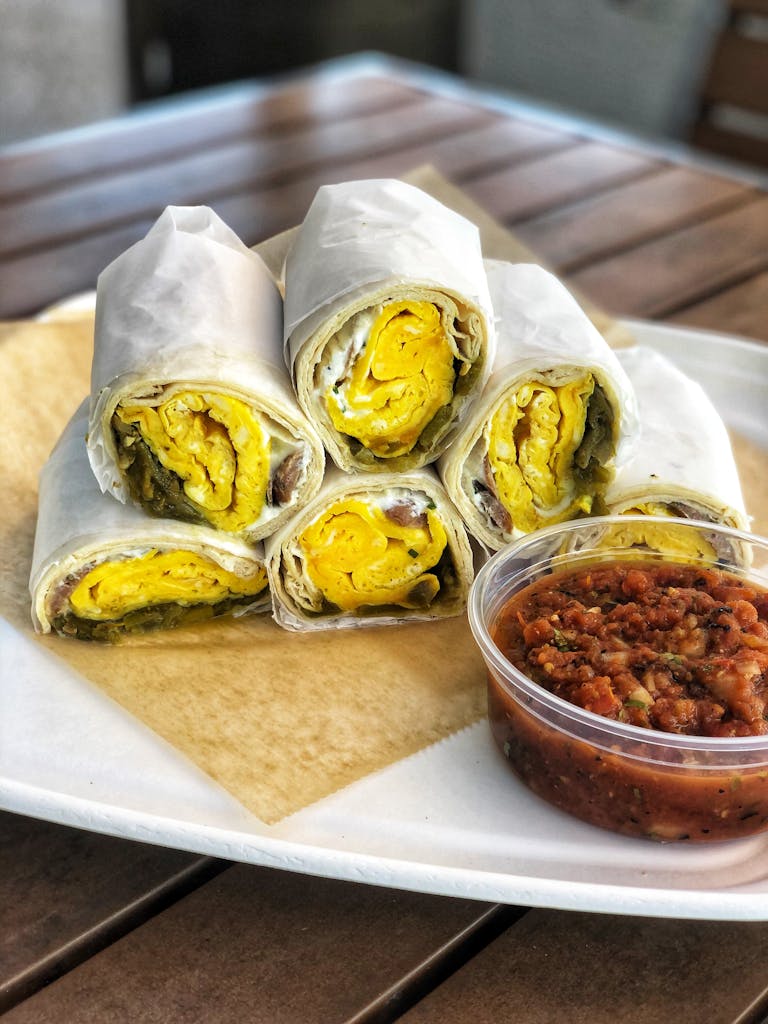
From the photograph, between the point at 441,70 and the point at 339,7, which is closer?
the point at 339,7

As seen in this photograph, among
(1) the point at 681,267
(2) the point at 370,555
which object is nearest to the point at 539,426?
(2) the point at 370,555

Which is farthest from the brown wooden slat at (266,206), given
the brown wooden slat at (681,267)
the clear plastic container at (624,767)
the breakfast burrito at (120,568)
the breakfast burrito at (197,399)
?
the clear plastic container at (624,767)

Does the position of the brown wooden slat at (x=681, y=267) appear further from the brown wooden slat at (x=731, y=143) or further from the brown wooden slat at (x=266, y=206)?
the brown wooden slat at (x=731, y=143)

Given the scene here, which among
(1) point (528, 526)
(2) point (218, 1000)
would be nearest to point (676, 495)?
(1) point (528, 526)

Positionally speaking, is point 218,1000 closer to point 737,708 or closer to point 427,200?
point 737,708

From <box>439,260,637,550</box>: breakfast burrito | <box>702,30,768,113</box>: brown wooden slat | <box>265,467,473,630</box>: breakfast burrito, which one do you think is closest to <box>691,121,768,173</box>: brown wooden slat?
<box>702,30,768,113</box>: brown wooden slat

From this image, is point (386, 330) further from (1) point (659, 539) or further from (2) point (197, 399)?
(1) point (659, 539)

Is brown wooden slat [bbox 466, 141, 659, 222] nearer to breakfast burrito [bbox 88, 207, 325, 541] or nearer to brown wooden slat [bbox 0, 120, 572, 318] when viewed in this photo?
brown wooden slat [bbox 0, 120, 572, 318]
